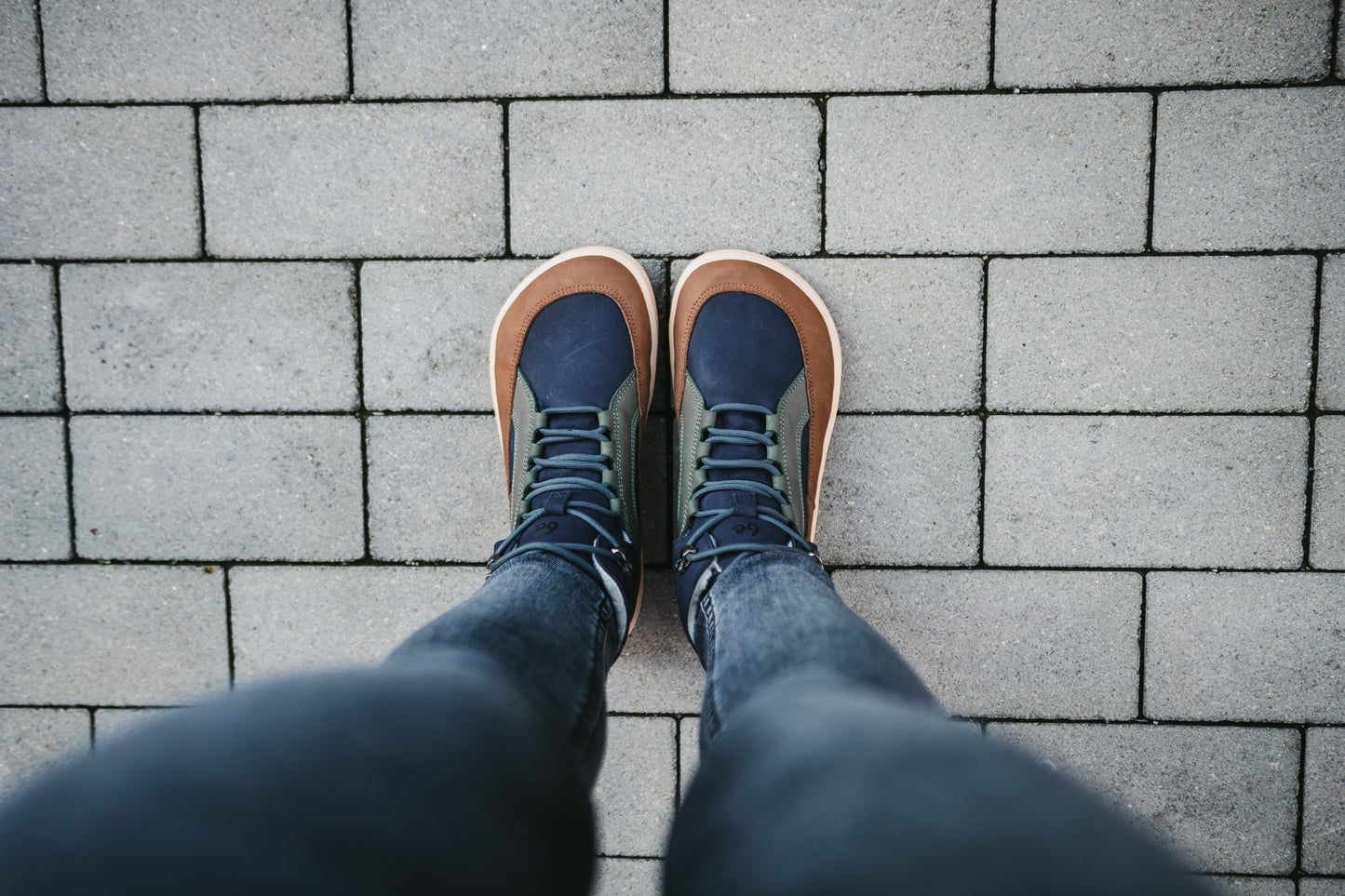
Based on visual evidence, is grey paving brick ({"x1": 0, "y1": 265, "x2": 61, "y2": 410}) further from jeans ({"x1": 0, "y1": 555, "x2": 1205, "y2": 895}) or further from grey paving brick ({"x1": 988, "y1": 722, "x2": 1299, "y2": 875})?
grey paving brick ({"x1": 988, "y1": 722, "x2": 1299, "y2": 875})

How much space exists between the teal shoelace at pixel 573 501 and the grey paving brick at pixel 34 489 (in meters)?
0.83

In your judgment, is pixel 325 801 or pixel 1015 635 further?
pixel 1015 635

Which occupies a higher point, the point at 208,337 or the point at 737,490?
the point at 208,337

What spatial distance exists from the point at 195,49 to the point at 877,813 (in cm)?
159

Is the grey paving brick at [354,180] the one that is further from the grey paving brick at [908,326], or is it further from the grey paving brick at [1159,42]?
the grey paving brick at [1159,42]

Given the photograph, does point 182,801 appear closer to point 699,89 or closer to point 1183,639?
point 699,89

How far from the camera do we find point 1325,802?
1.38 m

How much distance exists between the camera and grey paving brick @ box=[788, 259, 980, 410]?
1304mm

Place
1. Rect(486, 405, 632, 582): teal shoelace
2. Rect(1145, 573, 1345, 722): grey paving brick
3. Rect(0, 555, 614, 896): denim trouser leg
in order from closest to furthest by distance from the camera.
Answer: Rect(0, 555, 614, 896): denim trouser leg → Rect(486, 405, 632, 582): teal shoelace → Rect(1145, 573, 1345, 722): grey paving brick

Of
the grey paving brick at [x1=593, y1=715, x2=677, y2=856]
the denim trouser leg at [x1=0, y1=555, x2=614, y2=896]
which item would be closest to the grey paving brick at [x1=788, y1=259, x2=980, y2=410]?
the grey paving brick at [x1=593, y1=715, x2=677, y2=856]

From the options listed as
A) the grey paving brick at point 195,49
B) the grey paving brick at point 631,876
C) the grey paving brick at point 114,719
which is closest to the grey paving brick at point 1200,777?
the grey paving brick at point 631,876

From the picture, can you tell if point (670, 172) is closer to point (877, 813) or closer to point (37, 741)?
point (877, 813)

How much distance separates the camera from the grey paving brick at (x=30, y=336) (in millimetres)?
1353

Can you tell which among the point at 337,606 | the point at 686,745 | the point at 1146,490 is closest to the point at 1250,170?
the point at 1146,490
